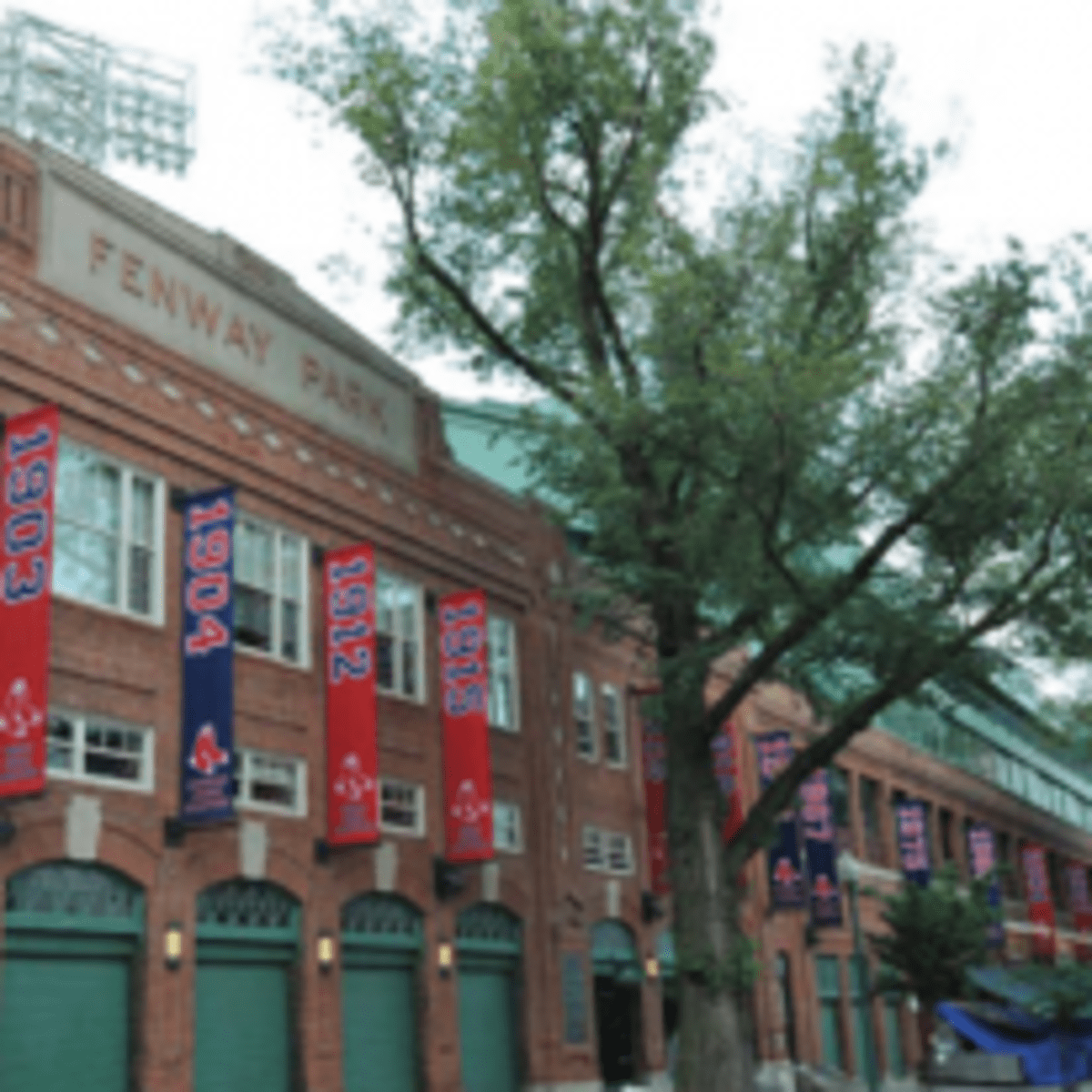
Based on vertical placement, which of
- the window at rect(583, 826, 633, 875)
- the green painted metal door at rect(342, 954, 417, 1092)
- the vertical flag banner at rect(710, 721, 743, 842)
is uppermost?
the vertical flag banner at rect(710, 721, 743, 842)

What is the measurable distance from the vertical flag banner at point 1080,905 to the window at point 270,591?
45.4 metres

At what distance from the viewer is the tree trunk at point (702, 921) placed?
18188 mm

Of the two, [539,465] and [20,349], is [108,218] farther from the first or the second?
[539,465]

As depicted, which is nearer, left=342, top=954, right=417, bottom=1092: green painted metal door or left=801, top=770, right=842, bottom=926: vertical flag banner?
left=342, top=954, right=417, bottom=1092: green painted metal door

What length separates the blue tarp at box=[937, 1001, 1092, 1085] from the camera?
68.4 ft

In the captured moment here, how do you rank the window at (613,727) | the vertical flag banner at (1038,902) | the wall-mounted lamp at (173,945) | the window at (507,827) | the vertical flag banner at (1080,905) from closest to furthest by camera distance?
1. the wall-mounted lamp at (173,945)
2. the window at (507,827)
3. the window at (613,727)
4. the vertical flag banner at (1038,902)
5. the vertical flag banner at (1080,905)

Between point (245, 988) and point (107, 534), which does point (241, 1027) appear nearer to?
point (245, 988)

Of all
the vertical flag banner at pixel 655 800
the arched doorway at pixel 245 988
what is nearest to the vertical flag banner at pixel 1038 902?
the vertical flag banner at pixel 655 800

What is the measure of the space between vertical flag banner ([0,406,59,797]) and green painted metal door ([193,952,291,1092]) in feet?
14.2

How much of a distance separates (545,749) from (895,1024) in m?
20.0

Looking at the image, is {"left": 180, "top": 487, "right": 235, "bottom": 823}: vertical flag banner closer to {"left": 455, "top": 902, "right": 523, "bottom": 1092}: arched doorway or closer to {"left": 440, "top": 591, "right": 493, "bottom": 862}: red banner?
{"left": 440, "top": 591, "right": 493, "bottom": 862}: red banner

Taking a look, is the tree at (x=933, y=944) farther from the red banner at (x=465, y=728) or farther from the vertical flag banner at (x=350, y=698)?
the vertical flag banner at (x=350, y=698)

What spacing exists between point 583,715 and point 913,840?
54.6 ft

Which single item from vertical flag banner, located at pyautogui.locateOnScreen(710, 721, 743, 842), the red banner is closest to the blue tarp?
the red banner
